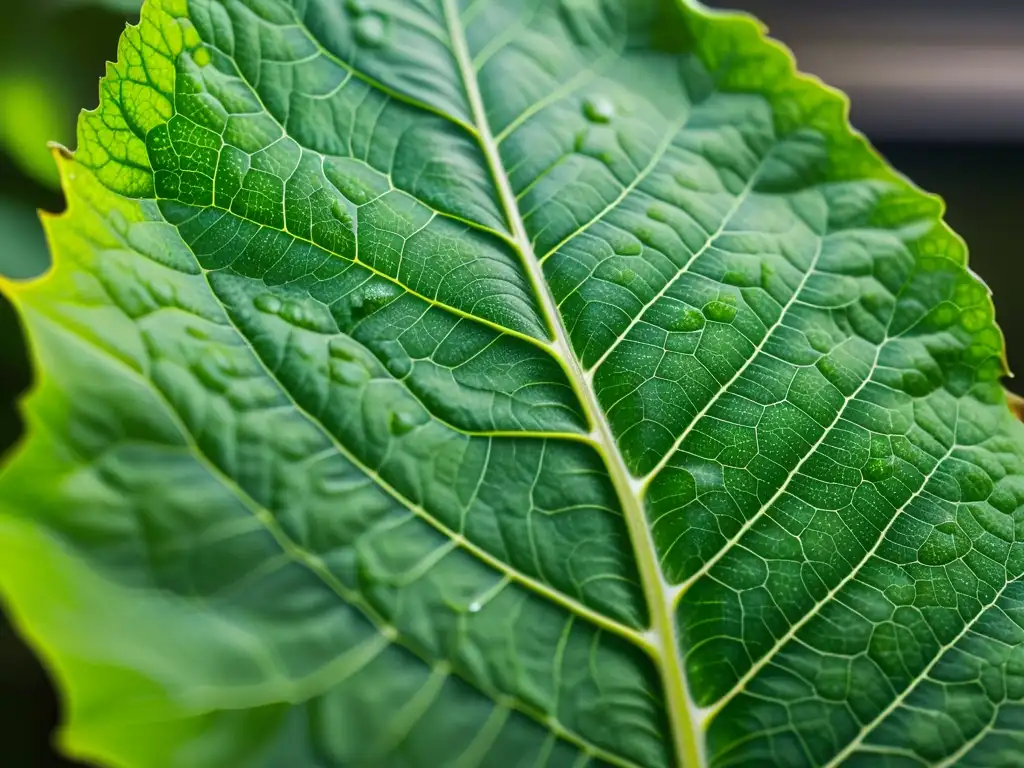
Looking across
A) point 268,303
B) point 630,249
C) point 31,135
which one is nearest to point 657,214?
point 630,249

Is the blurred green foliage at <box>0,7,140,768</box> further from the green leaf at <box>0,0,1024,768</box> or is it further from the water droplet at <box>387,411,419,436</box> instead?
the water droplet at <box>387,411,419,436</box>

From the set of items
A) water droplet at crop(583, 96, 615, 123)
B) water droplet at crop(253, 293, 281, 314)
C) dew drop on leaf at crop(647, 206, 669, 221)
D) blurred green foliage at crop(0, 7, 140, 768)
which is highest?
water droplet at crop(583, 96, 615, 123)

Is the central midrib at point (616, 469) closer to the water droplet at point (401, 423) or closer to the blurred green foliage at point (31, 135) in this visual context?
the water droplet at point (401, 423)

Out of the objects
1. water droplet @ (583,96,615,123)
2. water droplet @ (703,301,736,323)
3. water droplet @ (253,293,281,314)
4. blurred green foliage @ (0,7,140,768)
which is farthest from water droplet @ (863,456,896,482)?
blurred green foliage @ (0,7,140,768)

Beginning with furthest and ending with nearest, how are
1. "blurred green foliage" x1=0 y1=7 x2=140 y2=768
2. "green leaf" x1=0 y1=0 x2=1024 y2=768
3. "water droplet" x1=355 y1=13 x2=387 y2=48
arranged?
"blurred green foliage" x1=0 y1=7 x2=140 y2=768, "water droplet" x1=355 y1=13 x2=387 y2=48, "green leaf" x1=0 y1=0 x2=1024 y2=768

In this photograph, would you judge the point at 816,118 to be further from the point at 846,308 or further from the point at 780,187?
the point at 846,308

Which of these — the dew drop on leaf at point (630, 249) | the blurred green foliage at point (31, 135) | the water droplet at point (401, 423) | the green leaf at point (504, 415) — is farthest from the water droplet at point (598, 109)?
the blurred green foliage at point (31, 135)

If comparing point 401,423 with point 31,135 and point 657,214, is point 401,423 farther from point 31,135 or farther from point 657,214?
point 31,135

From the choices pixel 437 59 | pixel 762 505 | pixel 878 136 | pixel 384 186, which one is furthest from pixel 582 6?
pixel 878 136
